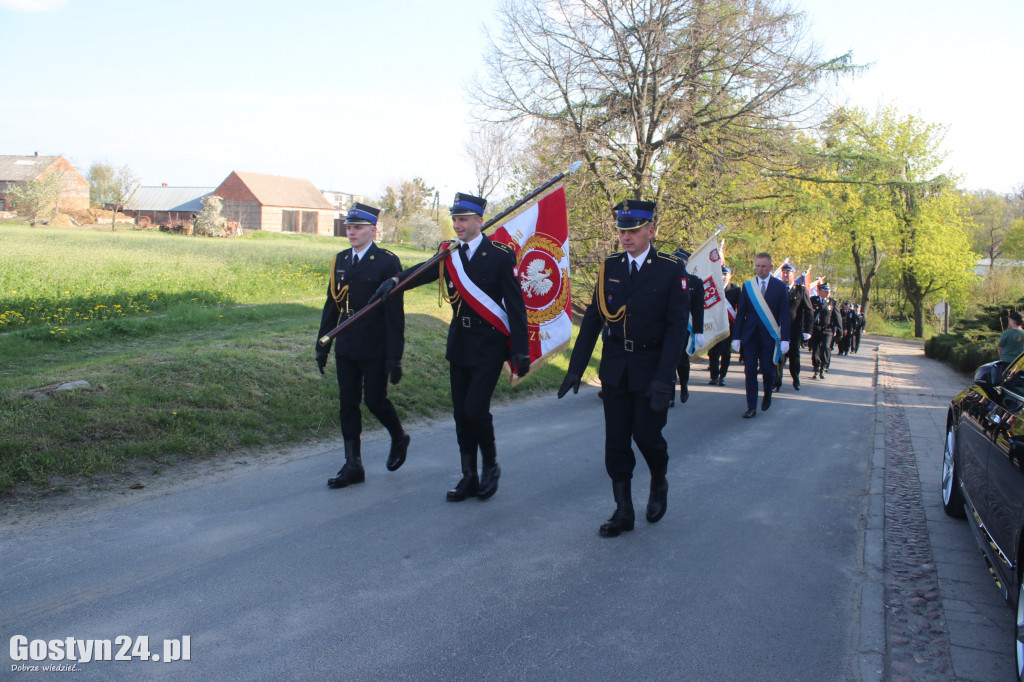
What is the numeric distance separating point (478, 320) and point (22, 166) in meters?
89.6

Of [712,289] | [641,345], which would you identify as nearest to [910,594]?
[641,345]

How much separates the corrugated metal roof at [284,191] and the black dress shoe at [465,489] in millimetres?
79862

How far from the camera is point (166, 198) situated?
287 ft

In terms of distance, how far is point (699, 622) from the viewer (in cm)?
367

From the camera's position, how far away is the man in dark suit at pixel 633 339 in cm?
486

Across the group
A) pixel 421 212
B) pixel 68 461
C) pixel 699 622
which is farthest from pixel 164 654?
pixel 421 212

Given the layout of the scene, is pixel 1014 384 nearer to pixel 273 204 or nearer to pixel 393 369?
pixel 393 369

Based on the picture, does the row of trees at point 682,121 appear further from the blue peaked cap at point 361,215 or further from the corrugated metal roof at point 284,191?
the corrugated metal roof at point 284,191

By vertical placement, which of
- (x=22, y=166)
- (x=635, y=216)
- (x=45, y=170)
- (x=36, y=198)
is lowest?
(x=635, y=216)

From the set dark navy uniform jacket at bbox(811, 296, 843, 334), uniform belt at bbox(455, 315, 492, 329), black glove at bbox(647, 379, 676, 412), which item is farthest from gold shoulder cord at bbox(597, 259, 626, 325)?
dark navy uniform jacket at bbox(811, 296, 843, 334)

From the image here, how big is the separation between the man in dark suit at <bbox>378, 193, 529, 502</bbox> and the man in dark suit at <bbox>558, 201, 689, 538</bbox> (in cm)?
66

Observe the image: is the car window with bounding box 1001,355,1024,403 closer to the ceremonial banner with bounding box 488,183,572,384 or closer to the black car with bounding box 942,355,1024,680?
the black car with bounding box 942,355,1024,680

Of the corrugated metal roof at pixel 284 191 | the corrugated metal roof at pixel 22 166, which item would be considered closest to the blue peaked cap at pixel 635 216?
the corrugated metal roof at pixel 284 191

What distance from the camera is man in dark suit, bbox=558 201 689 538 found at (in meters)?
4.86
